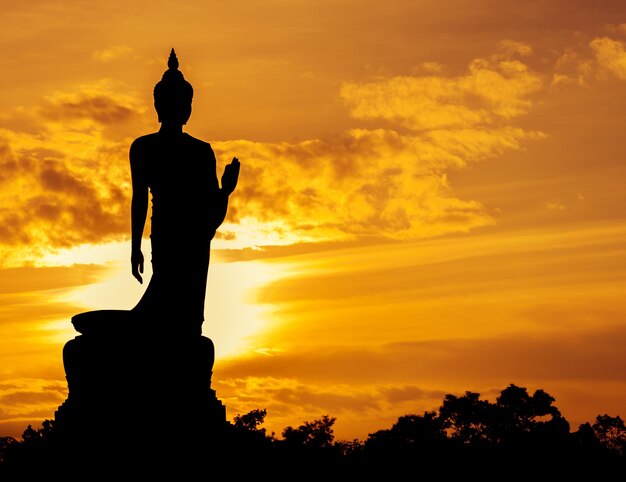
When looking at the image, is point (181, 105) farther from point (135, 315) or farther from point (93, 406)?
point (93, 406)

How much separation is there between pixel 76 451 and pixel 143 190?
3416 millimetres

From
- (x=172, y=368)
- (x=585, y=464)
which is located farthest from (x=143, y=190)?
(x=585, y=464)

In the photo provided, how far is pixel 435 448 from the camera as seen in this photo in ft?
90.5

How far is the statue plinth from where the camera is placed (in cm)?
1706

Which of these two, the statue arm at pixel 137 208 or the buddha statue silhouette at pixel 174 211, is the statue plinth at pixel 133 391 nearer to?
the buddha statue silhouette at pixel 174 211

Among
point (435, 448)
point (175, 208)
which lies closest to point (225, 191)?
point (175, 208)

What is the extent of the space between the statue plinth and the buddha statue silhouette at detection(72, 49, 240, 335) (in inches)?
12.1

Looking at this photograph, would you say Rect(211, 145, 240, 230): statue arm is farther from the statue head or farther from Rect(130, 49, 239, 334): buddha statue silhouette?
the statue head

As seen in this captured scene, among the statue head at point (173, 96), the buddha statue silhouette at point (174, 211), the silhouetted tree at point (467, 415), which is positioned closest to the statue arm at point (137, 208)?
the buddha statue silhouette at point (174, 211)

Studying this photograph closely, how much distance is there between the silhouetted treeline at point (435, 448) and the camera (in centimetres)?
1774

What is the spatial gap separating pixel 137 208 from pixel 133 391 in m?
2.38

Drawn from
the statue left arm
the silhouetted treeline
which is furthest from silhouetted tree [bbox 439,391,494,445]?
the statue left arm

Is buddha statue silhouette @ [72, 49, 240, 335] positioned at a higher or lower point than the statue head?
lower

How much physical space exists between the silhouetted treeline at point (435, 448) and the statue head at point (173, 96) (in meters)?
3.97
